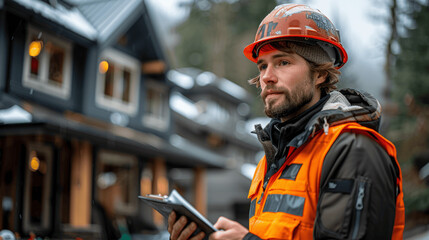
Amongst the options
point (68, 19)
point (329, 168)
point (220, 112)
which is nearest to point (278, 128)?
point (329, 168)

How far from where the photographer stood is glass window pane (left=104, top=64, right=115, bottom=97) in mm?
15177

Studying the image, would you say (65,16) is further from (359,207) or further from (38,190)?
(359,207)

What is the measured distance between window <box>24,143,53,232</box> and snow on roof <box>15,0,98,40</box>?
135 inches

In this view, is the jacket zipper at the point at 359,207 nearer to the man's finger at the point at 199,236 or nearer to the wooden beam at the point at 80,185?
the man's finger at the point at 199,236

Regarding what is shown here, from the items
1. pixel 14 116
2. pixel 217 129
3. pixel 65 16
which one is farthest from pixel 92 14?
pixel 217 129

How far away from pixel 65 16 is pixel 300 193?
13234 millimetres

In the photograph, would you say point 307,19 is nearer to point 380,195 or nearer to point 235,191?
point 380,195

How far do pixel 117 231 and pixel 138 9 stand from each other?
8354 millimetres

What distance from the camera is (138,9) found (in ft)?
52.9

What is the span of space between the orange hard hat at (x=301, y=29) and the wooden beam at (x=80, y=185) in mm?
11108

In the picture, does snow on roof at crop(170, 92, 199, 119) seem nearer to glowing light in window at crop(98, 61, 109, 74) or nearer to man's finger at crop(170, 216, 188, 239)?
glowing light in window at crop(98, 61, 109, 74)

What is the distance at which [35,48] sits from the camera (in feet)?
40.9

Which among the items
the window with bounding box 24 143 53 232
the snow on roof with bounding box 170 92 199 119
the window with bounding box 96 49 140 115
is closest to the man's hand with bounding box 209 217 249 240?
the window with bounding box 24 143 53 232

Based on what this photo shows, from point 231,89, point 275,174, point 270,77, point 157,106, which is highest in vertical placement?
point 231,89
